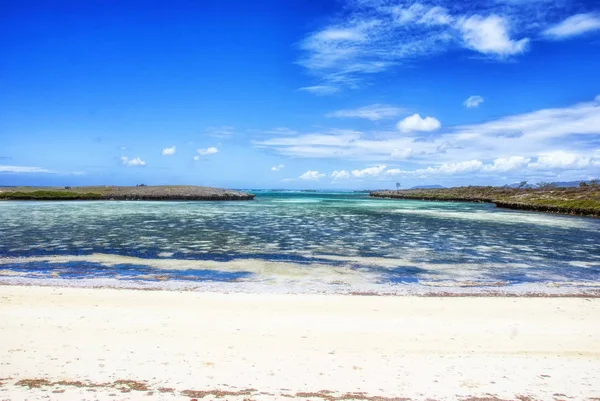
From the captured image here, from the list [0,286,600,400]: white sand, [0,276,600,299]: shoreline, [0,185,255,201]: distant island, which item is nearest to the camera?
[0,286,600,400]: white sand

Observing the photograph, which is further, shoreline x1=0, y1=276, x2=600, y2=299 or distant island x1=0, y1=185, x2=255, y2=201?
distant island x1=0, y1=185, x2=255, y2=201

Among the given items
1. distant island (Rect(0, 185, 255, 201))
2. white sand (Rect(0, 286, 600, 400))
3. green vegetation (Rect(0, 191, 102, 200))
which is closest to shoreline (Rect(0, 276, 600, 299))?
white sand (Rect(0, 286, 600, 400))

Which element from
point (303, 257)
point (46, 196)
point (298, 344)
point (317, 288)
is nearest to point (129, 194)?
point (46, 196)

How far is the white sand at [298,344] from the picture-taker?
607 cm

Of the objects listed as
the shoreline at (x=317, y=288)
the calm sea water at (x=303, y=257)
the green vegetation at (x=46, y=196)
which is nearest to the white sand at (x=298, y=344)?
the shoreline at (x=317, y=288)

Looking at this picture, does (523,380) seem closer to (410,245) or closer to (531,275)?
(531,275)

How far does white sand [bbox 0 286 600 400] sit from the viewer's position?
239 inches

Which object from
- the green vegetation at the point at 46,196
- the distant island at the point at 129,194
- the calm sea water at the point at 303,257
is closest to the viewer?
the calm sea water at the point at 303,257

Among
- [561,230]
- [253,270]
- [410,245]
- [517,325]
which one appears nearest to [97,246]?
[253,270]

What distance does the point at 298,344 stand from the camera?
25.6ft

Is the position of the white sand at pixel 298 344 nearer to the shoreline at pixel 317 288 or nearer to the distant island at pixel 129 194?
the shoreline at pixel 317 288

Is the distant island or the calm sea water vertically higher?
the distant island

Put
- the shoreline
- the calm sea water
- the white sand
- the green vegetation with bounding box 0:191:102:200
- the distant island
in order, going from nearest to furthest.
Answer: the white sand < the shoreline < the calm sea water < the green vegetation with bounding box 0:191:102:200 < the distant island

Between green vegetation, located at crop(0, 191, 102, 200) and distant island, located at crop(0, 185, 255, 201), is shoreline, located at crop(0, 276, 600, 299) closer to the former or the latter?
Result: green vegetation, located at crop(0, 191, 102, 200)
